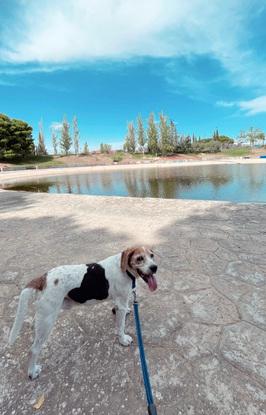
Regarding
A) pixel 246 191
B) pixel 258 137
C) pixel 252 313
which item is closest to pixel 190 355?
pixel 252 313

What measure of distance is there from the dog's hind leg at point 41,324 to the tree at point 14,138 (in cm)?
5606

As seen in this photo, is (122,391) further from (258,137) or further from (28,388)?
(258,137)

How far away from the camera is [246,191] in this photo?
1293 centimetres

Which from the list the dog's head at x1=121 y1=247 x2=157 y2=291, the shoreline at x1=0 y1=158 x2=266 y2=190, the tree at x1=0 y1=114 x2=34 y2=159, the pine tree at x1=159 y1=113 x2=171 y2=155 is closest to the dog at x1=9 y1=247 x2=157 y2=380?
the dog's head at x1=121 y1=247 x2=157 y2=291

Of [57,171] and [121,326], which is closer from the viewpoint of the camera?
[121,326]

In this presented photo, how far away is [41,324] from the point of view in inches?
65.3

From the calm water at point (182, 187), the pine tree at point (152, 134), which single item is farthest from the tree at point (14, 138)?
the pine tree at point (152, 134)

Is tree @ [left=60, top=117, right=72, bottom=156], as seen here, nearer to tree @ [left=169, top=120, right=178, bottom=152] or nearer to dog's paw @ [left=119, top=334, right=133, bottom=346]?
tree @ [left=169, top=120, right=178, bottom=152]

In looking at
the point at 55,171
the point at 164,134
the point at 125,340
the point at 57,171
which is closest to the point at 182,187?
the point at 125,340

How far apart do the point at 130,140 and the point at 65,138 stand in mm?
22735

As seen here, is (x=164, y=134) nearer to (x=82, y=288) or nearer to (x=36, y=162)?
(x=36, y=162)

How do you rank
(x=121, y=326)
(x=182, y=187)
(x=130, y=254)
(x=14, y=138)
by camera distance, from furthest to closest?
1. (x=14, y=138)
2. (x=182, y=187)
3. (x=121, y=326)
4. (x=130, y=254)

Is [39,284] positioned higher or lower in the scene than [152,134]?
lower

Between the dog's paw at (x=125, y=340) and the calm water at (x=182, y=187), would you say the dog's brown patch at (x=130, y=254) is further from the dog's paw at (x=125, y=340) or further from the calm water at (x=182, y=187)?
the calm water at (x=182, y=187)
